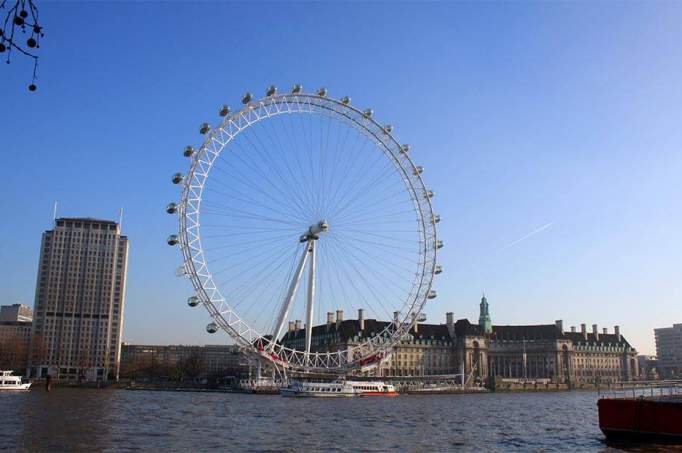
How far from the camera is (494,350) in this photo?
7357 inches

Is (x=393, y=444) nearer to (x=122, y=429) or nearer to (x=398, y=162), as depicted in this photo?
(x=122, y=429)

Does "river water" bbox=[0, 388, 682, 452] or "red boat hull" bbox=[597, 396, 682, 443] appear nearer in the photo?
"river water" bbox=[0, 388, 682, 452]

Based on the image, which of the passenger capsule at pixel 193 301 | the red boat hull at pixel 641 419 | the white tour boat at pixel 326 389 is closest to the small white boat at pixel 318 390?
the white tour boat at pixel 326 389

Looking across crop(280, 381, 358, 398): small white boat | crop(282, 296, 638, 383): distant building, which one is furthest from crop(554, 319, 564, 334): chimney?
crop(280, 381, 358, 398): small white boat

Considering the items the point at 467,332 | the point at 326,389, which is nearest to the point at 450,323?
the point at 467,332

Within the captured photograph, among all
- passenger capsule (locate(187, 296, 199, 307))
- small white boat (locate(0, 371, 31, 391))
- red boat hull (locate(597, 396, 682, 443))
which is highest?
passenger capsule (locate(187, 296, 199, 307))

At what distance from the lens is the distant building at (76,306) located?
626ft

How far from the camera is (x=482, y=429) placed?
46688 millimetres

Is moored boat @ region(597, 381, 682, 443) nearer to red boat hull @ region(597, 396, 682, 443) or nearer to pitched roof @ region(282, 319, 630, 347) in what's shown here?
red boat hull @ region(597, 396, 682, 443)

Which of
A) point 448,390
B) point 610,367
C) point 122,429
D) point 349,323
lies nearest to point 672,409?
point 122,429

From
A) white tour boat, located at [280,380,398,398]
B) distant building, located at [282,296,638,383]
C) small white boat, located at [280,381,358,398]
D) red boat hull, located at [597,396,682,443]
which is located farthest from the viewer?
distant building, located at [282,296,638,383]

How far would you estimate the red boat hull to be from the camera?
36.9 meters

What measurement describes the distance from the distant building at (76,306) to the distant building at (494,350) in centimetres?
5195

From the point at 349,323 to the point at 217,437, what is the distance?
125 m
